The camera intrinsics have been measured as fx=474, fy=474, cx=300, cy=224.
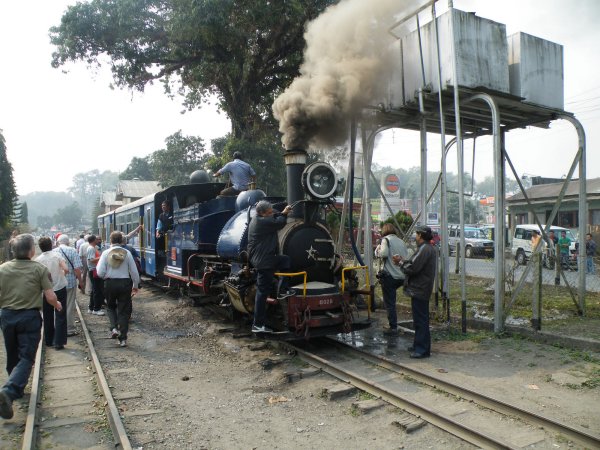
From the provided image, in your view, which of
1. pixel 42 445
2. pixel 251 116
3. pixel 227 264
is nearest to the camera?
pixel 42 445

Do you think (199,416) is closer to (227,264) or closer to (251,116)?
(227,264)

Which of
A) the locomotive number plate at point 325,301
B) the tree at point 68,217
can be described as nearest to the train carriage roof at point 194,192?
the locomotive number plate at point 325,301

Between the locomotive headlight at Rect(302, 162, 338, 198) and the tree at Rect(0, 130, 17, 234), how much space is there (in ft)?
96.0

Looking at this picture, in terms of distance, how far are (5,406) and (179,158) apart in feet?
130

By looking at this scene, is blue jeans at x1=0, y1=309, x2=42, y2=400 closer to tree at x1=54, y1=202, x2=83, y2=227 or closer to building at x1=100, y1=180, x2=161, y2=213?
building at x1=100, y1=180, x2=161, y2=213

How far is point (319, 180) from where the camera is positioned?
22.1 feet

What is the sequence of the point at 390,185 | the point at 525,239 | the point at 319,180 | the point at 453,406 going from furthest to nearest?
1. the point at 525,239
2. the point at 390,185
3. the point at 319,180
4. the point at 453,406

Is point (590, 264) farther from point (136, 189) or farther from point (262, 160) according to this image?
point (136, 189)

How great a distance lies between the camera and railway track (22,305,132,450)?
13.5 feet

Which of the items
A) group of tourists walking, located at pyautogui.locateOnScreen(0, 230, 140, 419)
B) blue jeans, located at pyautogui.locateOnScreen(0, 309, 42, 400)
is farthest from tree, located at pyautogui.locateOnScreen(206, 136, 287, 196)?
blue jeans, located at pyautogui.locateOnScreen(0, 309, 42, 400)

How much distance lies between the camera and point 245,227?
7.23m

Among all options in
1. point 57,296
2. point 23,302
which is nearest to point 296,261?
point 23,302

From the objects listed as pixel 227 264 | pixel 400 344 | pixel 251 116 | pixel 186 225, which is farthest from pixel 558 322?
pixel 251 116

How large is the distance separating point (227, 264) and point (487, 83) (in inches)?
214
